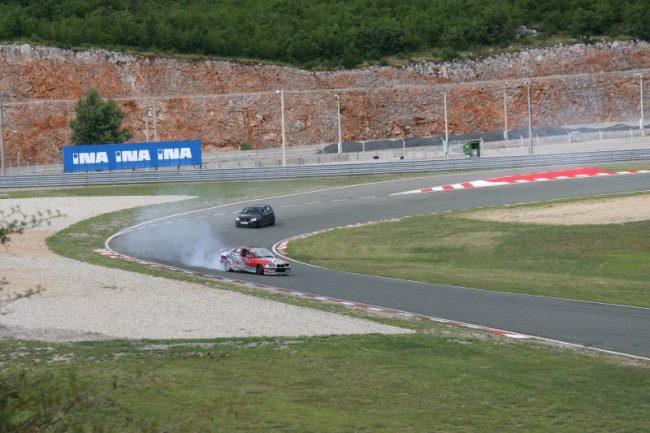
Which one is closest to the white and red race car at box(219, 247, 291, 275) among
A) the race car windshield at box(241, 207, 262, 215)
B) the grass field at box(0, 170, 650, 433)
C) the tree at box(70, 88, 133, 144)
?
the race car windshield at box(241, 207, 262, 215)

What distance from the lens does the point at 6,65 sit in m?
103

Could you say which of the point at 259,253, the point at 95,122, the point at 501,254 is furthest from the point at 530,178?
the point at 95,122

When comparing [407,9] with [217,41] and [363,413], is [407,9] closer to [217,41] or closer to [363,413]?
[217,41]

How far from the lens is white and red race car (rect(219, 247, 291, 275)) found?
115ft

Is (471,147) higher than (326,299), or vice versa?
(471,147)

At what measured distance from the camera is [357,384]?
56.3 ft

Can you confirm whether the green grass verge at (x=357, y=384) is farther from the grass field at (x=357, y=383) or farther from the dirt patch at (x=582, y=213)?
the dirt patch at (x=582, y=213)

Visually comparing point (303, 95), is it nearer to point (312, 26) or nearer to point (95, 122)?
point (312, 26)

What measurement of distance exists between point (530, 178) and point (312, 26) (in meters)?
70.0

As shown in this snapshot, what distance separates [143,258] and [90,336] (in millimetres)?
19165

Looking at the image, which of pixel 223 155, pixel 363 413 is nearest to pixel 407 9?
pixel 223 155

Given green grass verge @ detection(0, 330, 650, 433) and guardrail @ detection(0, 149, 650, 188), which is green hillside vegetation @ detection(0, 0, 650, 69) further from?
green grass verge @ detection(0, 330, 650, 433)

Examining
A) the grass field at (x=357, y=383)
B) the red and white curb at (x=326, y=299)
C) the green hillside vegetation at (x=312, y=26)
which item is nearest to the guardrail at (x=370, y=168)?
the red and white curb at (x=326, y=299)

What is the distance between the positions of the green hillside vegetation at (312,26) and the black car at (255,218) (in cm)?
6329
